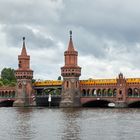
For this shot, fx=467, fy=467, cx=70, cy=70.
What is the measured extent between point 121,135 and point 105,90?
71.7 metres

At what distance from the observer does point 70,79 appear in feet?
382

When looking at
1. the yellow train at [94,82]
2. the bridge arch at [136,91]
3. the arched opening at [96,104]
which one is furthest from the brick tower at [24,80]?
the bridge arch at [136,91]

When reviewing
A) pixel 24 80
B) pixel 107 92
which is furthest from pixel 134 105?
pixel 24 80

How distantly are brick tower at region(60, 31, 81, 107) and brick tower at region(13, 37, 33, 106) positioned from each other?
12.5 meters

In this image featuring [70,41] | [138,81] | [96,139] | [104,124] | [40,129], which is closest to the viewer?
[96,139]

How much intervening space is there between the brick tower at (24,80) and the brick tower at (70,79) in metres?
12.5

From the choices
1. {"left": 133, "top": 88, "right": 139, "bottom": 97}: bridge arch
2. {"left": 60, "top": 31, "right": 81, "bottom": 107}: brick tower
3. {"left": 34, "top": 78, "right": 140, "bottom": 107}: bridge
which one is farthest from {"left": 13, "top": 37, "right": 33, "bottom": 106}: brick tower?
{"left": 133, "top": 88, "right": 139, "bottom": 97}: bridge arch

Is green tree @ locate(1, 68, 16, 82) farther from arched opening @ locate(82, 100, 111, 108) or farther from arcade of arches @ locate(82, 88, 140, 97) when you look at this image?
arcade of arches @ locate(82, 88, 140, 97)

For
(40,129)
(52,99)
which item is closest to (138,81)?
(52,99)

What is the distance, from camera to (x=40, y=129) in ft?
167

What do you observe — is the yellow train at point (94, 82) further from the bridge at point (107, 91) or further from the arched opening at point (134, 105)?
the arched opening at point (134, 105)

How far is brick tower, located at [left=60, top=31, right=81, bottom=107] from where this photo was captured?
4542 inches

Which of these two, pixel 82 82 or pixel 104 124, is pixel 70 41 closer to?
pixel 82 82

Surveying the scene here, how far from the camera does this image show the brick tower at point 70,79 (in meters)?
115
